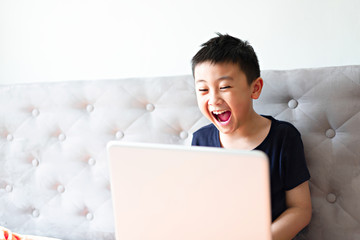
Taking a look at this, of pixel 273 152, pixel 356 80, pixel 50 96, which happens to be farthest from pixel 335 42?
pixel 50 96

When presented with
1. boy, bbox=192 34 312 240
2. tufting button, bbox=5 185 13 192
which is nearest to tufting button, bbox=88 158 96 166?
tufting button, bbox=5 185 13 192

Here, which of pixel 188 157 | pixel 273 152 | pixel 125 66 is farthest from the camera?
pixel 125 66

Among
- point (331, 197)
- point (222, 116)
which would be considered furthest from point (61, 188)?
point (331, 197)

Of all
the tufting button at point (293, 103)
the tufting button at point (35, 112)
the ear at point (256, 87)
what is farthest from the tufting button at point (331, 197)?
the tufting button at point (35, 112)

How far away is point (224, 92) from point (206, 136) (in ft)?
0.74

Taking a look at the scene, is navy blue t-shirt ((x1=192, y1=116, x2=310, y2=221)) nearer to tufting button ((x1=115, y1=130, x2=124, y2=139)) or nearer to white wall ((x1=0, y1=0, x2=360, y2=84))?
white wall ((x1=0, y1=0, x2=360, y2=84))

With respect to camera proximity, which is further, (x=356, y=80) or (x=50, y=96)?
(x=50, y=96)

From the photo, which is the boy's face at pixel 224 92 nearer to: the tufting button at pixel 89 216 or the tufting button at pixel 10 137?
the tufting button at pixel 89 216

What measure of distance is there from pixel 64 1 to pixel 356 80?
1166mm

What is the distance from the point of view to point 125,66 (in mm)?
1521

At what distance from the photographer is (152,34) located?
146cm

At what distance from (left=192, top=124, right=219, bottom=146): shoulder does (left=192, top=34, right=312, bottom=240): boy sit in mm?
93

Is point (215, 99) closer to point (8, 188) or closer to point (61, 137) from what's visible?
point (61, 137)

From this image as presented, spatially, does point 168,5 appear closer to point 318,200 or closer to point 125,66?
point 125,66
